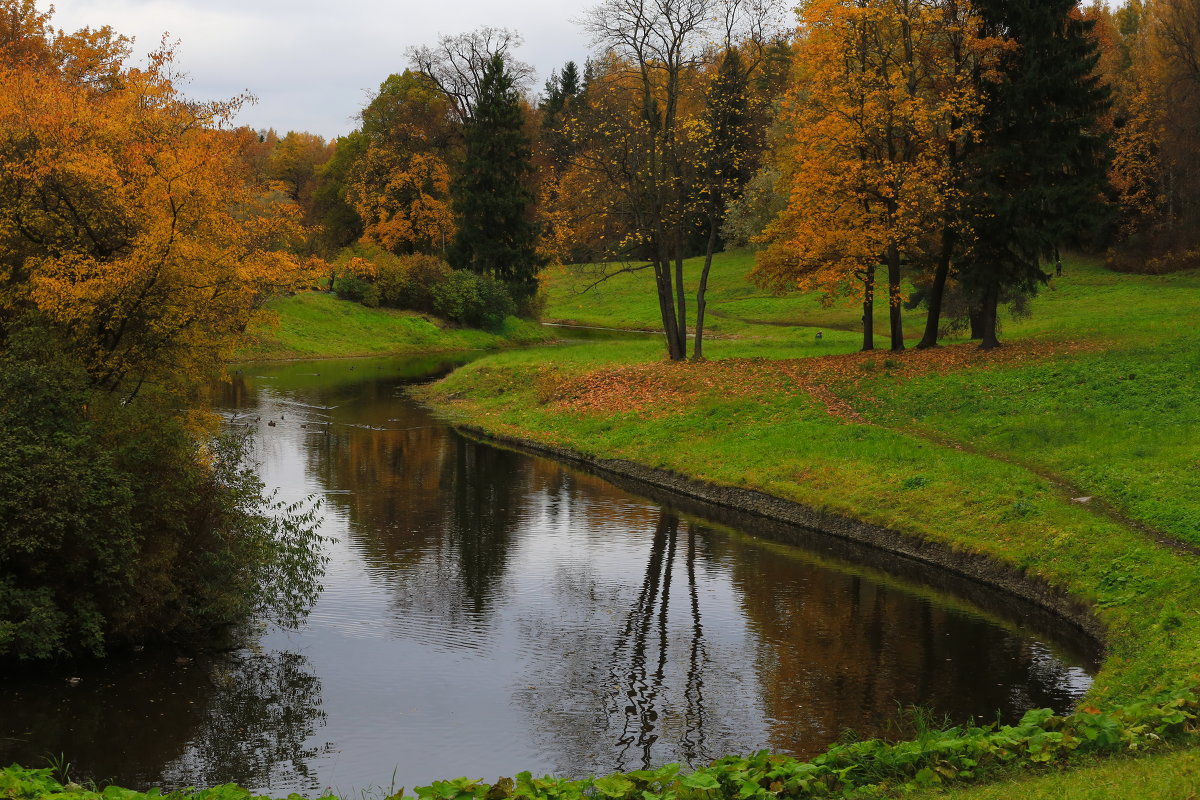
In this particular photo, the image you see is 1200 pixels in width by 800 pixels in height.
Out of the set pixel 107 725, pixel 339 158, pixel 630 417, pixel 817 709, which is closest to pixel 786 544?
pixel 817 709

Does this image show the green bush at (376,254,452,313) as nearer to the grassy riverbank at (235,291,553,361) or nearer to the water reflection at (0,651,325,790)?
the grassy riverbank at (235,291,553,361)

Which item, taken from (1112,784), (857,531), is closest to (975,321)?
(857,531)

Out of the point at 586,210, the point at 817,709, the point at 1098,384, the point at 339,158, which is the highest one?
the point at 339,158

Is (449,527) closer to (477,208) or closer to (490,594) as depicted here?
(490,594)

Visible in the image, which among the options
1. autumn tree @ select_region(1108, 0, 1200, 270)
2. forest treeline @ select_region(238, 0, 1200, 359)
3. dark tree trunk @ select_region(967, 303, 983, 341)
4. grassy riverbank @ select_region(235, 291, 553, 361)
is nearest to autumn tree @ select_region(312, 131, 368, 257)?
grassy riverbank @ select_region(235, 291, 553, 361)

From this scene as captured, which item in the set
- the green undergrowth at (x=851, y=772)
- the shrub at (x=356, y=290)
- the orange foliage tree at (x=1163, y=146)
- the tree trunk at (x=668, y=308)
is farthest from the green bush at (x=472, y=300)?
the green undergrowth at (x=851, y=772)

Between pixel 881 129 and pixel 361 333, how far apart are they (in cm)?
3992

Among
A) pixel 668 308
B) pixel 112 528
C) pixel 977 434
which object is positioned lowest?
pixel 977 434

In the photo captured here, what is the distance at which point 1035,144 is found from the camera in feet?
108

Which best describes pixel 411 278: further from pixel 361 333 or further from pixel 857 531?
pixel 857 531

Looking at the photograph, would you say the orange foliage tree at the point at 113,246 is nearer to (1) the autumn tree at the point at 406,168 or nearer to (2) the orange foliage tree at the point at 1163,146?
(1) the autumn tree at the point at 406,168

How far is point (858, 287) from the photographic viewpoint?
37531 millimetres

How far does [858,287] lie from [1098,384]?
10611 millimetres

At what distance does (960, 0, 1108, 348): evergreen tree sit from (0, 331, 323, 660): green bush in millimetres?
24603
